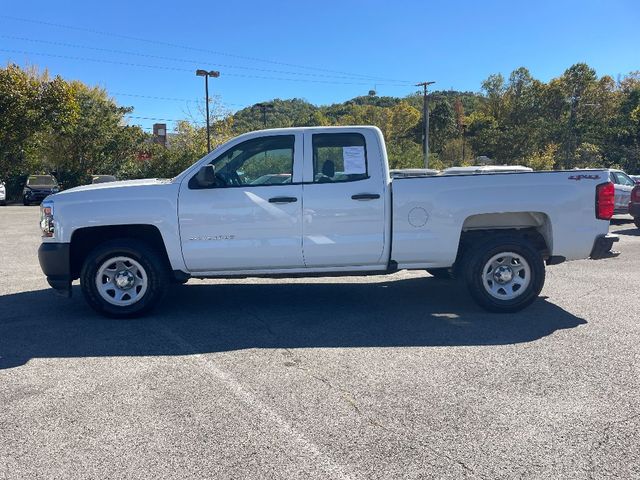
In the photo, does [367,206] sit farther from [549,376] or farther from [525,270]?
[549,376]

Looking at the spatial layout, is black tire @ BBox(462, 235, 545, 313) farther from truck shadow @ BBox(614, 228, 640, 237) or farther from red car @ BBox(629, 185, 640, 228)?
red car @ BBox(629, 185, 640, 228)

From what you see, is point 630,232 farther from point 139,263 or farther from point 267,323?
point 139,263

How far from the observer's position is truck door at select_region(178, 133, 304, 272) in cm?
592

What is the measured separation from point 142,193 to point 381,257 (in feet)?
8.90

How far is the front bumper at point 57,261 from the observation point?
5910 millimetres

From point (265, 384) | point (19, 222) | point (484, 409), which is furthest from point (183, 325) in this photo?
point (19, 222)

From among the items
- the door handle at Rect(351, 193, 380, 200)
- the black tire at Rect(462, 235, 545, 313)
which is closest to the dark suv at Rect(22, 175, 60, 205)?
the door handle at Rect(351, 193, 380, 200)

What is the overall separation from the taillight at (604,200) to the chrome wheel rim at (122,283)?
5108 mm

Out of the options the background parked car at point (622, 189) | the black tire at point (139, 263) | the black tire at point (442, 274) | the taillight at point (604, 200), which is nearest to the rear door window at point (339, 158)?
the black tire at point (139, 263)

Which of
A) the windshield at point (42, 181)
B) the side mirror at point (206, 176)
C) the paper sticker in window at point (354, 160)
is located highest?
the windshield at point (42, 181)

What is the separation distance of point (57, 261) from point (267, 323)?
237 centimetres

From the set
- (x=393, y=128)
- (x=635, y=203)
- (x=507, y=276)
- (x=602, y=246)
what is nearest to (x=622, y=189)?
(x=635, y=203)

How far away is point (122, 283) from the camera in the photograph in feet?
19.9

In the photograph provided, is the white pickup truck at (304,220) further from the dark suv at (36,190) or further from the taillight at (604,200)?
the dark suv at (36,190)
